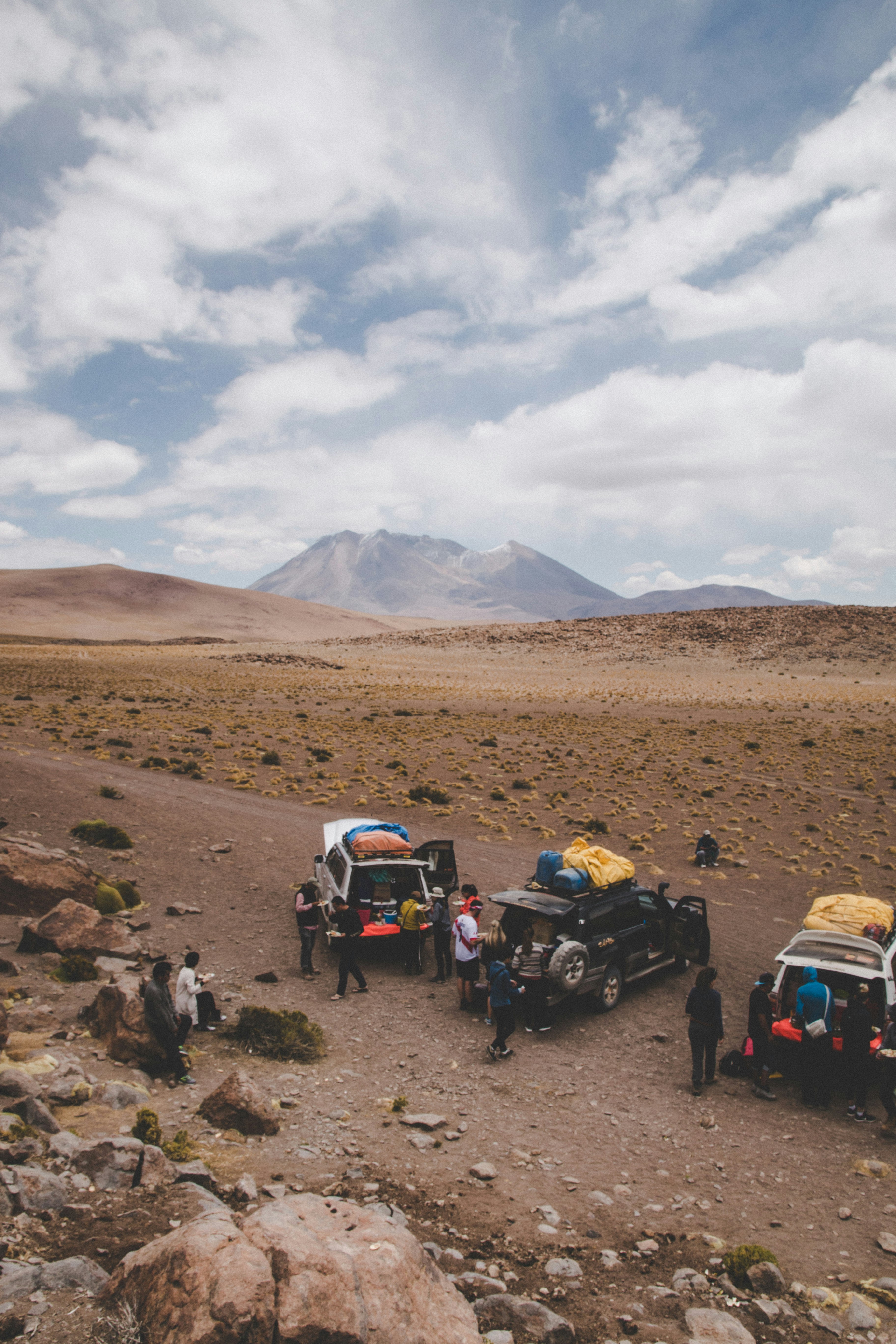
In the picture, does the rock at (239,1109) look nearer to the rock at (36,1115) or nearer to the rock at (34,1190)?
the rock at (36,1115)

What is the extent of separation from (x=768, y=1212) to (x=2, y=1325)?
5.96 metres

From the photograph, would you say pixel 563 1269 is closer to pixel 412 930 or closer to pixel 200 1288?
pixel 200 1288

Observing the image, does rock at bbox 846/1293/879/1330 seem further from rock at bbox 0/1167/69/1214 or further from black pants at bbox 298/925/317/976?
black pants at bbox 298/925/317/976

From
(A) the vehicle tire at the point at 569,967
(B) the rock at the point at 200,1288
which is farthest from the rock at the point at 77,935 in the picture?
(B) the rock at the point at 200,1288

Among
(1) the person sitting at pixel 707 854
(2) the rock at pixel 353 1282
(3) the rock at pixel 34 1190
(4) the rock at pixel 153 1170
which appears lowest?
(1) the person sitting at pixel 707 854

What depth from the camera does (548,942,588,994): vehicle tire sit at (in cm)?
980

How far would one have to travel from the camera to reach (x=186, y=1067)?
801cm

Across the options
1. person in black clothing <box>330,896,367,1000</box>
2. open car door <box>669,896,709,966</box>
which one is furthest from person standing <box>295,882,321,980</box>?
open car door <box>669,896,709,966</box>

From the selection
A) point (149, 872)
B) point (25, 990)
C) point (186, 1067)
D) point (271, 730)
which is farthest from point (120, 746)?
point (186, 1067)

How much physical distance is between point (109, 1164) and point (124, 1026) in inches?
104

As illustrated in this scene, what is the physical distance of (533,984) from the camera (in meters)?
9.91

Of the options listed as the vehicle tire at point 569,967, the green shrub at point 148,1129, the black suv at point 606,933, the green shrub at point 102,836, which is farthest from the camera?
the green shrub at point 102,836

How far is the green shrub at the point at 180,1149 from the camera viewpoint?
6.11 meters

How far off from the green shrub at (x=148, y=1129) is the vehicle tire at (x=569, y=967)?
5.26 m
